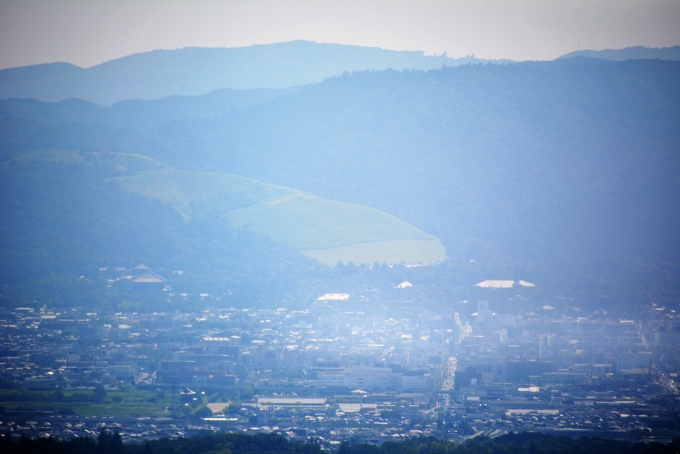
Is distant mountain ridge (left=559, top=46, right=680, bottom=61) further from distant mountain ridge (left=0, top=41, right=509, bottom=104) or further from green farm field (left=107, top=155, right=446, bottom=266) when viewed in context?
green farm field (left=107, top=155, right=446, bottom=266)

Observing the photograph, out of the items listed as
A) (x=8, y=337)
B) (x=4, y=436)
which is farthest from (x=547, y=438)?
(x=8, y=337)

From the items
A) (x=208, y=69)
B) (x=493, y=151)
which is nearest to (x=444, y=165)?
(x=493, y=151)

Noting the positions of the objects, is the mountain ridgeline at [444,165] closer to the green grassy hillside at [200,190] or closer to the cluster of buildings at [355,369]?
the green grassy hillside at [200,190]

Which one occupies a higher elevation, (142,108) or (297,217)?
(142,108)

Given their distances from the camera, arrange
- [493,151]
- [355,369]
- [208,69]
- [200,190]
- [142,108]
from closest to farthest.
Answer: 1. [355,369]
2. [200,190]
3. [493,151]
4. [142,108]
5. [208,69]

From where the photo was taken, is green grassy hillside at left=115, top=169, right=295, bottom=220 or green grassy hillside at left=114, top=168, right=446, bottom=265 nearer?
green grassy hillside at left=114, top=168, right=446, bottom=265

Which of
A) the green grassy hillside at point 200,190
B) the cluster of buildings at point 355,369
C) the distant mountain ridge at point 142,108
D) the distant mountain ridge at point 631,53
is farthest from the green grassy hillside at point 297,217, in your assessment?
the distant mountain ridge at point 631,53

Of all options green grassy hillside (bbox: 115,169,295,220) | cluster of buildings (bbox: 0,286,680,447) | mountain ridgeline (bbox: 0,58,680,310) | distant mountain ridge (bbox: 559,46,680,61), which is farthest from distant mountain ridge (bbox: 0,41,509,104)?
cluster of buildings (bbox: 0,286,680,447)

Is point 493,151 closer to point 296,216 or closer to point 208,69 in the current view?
point 296,216
